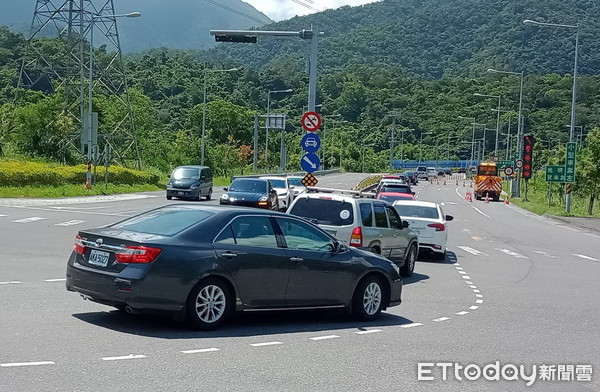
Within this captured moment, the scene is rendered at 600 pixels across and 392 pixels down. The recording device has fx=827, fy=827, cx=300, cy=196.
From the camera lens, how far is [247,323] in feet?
35.0

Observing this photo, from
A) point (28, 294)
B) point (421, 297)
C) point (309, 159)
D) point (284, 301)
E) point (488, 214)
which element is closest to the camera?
point (284, 301)

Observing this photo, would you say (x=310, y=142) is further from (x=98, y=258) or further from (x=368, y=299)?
(x=98, y=258)

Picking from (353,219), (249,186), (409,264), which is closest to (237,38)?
(249,186)

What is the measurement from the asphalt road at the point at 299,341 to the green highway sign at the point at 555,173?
30.6m

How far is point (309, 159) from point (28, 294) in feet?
45.9

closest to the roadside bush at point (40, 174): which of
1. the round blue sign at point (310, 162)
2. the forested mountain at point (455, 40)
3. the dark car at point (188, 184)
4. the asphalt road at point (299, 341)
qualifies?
the dark car at point (188, 184)

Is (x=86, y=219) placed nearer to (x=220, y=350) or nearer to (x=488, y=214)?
(x=220, y=350)

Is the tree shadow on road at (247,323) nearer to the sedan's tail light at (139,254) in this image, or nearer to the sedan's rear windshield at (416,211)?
the sedan's tail light at (139,254)

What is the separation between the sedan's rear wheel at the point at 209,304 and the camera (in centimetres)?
963

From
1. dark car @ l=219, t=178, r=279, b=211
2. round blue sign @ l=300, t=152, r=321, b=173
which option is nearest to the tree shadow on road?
round blue sign @ l=300, t=152, r=321, b=173

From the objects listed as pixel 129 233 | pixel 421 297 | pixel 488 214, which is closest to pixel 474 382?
pixel 129 233

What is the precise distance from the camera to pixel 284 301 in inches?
416

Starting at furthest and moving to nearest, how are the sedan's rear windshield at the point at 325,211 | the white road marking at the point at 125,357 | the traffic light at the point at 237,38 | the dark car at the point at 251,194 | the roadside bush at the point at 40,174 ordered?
the roadside bush at the point at 40,174
the dark car at the point at 251,194
the traffic light at the point at 237,38
the sedan's rear windshield at the point at 325,211
the white road marking at the point at 125,357

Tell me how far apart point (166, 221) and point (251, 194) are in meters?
22.5
